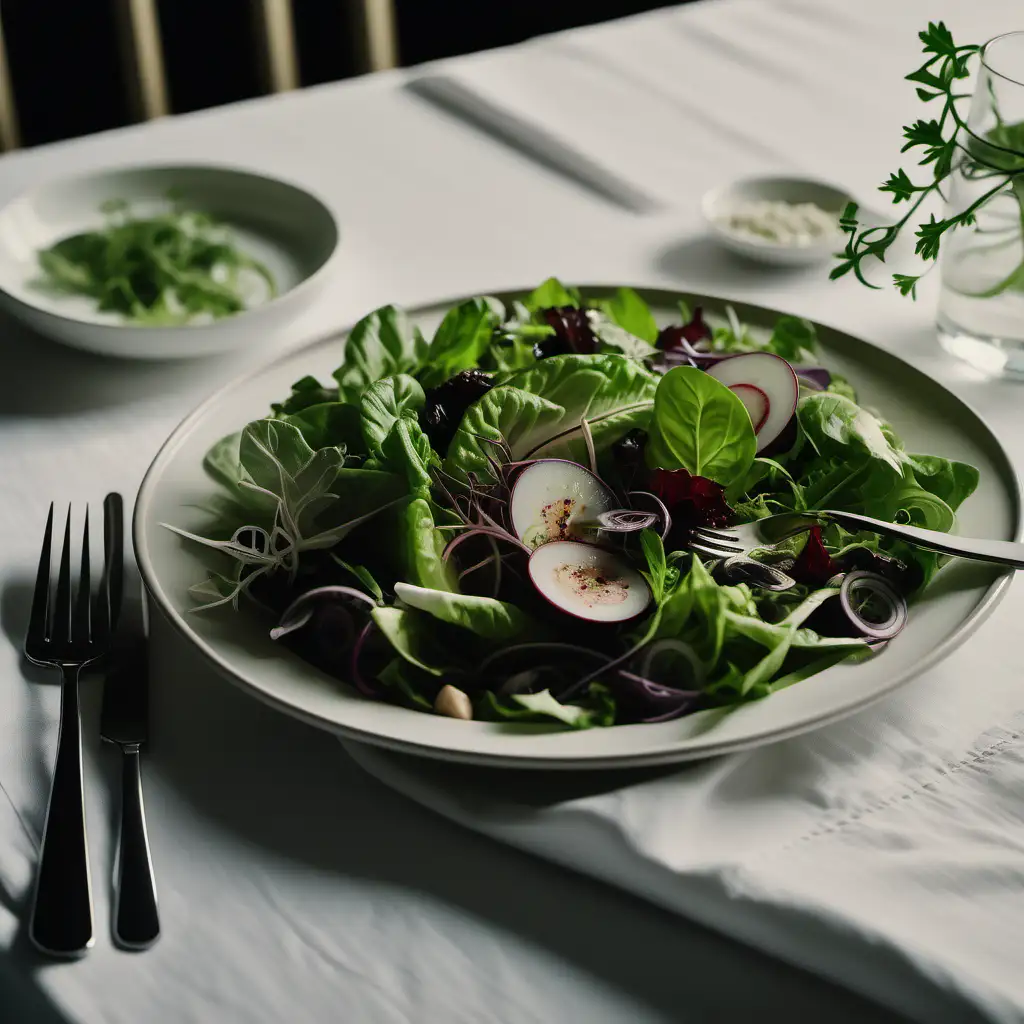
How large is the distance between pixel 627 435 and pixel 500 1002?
0.50 meters

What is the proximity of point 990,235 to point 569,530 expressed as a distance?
642mm

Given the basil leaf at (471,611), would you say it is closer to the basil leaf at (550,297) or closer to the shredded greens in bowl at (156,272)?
the basil leaf at (550,297)

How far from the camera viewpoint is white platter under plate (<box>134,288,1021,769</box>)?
77cm

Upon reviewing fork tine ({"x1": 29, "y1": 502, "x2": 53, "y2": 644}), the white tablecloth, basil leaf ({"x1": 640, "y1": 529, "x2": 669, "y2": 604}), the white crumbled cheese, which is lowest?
the white tablecloth

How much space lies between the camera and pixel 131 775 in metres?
0.84

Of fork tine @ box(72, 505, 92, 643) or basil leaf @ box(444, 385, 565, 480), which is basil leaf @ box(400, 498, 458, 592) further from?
fork tine @ box(72, 505, 92, 643)

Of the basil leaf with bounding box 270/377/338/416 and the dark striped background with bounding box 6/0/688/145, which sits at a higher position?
the basil leaf with bounding box 270/377/338/416

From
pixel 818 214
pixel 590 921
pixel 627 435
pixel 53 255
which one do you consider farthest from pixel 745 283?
pixel 590 921

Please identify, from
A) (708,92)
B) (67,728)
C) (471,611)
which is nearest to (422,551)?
(471,611)

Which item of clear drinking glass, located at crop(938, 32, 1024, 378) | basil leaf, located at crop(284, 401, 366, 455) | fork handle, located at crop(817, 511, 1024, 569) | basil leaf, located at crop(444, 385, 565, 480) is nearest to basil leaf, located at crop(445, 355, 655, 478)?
basil leaf, located at crop(444, 385, 565, 480)

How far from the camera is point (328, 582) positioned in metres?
0.95

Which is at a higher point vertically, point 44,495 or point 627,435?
point 627,435

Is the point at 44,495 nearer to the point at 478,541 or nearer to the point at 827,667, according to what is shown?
the point at 478,541

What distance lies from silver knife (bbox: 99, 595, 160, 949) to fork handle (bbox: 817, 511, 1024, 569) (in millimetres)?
569
